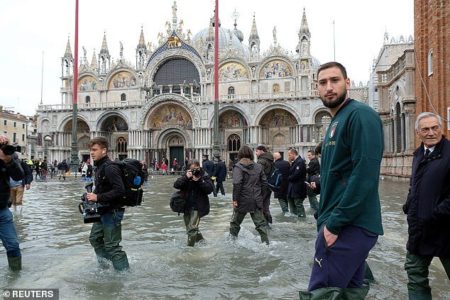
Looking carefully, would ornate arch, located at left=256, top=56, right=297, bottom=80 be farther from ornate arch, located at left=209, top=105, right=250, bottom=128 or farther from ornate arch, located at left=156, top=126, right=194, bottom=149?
ornate arch, located at left=156, top=126, right=194, bottom=149

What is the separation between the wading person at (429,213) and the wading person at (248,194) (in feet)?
11.2

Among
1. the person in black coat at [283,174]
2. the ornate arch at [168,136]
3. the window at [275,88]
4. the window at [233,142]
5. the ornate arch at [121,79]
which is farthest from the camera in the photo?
the ornate arch at [121,79]

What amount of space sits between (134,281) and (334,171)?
3.27 m

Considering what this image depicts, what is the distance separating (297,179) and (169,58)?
38.0 metres

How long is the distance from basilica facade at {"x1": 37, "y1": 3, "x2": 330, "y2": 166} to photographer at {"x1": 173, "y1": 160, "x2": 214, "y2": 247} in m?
32.9

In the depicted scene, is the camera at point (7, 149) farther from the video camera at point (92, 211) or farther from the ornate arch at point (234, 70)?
the ornate arch at point (234, 70)

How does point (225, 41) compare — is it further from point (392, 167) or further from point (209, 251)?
point (209, 251)

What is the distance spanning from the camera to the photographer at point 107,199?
502 centimetres

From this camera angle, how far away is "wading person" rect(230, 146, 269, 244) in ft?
23.0

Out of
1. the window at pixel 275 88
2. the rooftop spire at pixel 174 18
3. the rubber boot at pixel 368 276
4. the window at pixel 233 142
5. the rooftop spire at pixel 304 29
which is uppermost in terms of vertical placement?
the rooftop spire at pixel 174 18

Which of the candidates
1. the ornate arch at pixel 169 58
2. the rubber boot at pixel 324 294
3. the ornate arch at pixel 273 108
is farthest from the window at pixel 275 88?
the rubber boot at pixel 324 294

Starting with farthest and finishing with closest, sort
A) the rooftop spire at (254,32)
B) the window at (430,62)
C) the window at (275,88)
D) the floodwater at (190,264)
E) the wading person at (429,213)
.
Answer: the rooftop spire at (254,32) → the window at (275,88) → the window at (430,62) → the floodwater at (190,264) → the wading person at (429,213)

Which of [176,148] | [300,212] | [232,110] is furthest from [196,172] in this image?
[176,148]

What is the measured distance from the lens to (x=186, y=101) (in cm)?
4247
